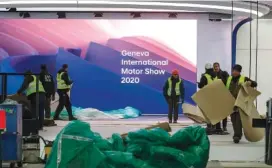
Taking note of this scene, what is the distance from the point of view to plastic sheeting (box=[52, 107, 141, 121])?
641 inches

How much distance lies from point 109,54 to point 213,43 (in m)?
3.38

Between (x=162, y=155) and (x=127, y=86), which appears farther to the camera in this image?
(x=127, y=86)

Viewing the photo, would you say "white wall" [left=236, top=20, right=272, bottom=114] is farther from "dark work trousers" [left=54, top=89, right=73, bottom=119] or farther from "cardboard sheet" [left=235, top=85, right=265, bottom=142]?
"cardboard sheet" [left=235, top=85, right=265, bottom=142]

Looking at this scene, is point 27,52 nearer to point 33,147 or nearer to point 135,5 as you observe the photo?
point 135,5

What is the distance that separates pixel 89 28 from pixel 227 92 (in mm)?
8360

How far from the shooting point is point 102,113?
655 inches

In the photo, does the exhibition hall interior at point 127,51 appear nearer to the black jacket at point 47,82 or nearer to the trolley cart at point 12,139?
the black jacket at point 47,82

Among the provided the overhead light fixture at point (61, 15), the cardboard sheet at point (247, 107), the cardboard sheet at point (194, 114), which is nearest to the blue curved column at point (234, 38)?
the cardboard sheet at point (194, 114)

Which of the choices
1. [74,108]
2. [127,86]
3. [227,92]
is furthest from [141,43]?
[227,92]

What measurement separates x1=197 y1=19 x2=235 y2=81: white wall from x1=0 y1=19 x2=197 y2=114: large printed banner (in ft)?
0.76

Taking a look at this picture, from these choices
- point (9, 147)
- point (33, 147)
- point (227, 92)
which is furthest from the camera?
point (227, 92)

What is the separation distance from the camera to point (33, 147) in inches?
298

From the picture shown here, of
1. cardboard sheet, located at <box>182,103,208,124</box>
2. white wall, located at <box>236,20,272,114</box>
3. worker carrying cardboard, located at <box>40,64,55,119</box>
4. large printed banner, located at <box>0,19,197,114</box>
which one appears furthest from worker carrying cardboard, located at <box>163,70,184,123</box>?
white wall, located at <box>236,20,272,114</box>

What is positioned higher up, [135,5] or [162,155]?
[135,5]
